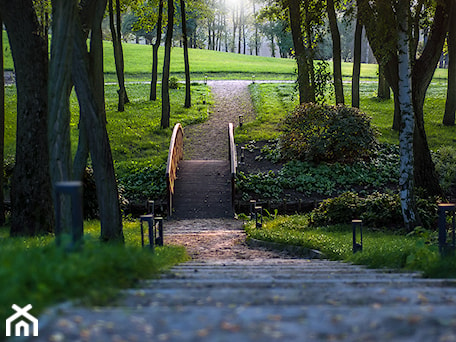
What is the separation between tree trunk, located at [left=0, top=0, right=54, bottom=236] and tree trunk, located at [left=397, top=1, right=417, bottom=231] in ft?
22.7

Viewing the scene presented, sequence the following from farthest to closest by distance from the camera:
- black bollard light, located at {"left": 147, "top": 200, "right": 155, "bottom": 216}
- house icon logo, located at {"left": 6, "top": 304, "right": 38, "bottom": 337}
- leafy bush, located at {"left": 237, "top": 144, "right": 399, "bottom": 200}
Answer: leafy bush, located at {"left": 237, "top": 144, "right": 399, "bottom": 200} → black bollard light, located at {"left": 147, "top": 200, "right": 155, "bottom": 216} → house icon logo, located at {"left": 6, "top": 304, "right": 38, "bottom": 337}

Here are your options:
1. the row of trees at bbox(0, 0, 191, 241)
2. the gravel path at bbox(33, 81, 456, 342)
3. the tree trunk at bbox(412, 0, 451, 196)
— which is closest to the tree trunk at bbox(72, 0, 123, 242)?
the row of trees at bbox(0, 0, 191, 241)

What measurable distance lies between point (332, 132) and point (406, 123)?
1027cm

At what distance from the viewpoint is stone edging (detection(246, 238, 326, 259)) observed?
12086 millimetres

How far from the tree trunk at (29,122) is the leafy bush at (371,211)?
6.49 m

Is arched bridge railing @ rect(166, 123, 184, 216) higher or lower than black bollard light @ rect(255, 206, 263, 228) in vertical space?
higher

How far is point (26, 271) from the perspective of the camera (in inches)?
172

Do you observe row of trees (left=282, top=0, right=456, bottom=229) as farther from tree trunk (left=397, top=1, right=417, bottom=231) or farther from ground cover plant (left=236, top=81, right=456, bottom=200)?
ground cover plant (left=236, top=81, right=456, bottom=200)

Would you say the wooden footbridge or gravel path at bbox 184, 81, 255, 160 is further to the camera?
gravel path at bbox 184, 81, 255, 160

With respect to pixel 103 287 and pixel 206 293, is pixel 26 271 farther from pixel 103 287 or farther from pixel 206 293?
pixel 206 293

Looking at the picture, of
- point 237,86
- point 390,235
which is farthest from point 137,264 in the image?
point 237,86

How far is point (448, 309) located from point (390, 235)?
9.95 m

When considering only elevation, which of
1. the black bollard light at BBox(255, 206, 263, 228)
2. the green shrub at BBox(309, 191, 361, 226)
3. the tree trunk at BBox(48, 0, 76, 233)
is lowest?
the black bollard light at BBox(255, 206, 263, 228)

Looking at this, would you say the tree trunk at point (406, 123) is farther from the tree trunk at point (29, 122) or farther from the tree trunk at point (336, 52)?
the tree trunk at point (336, 52)
